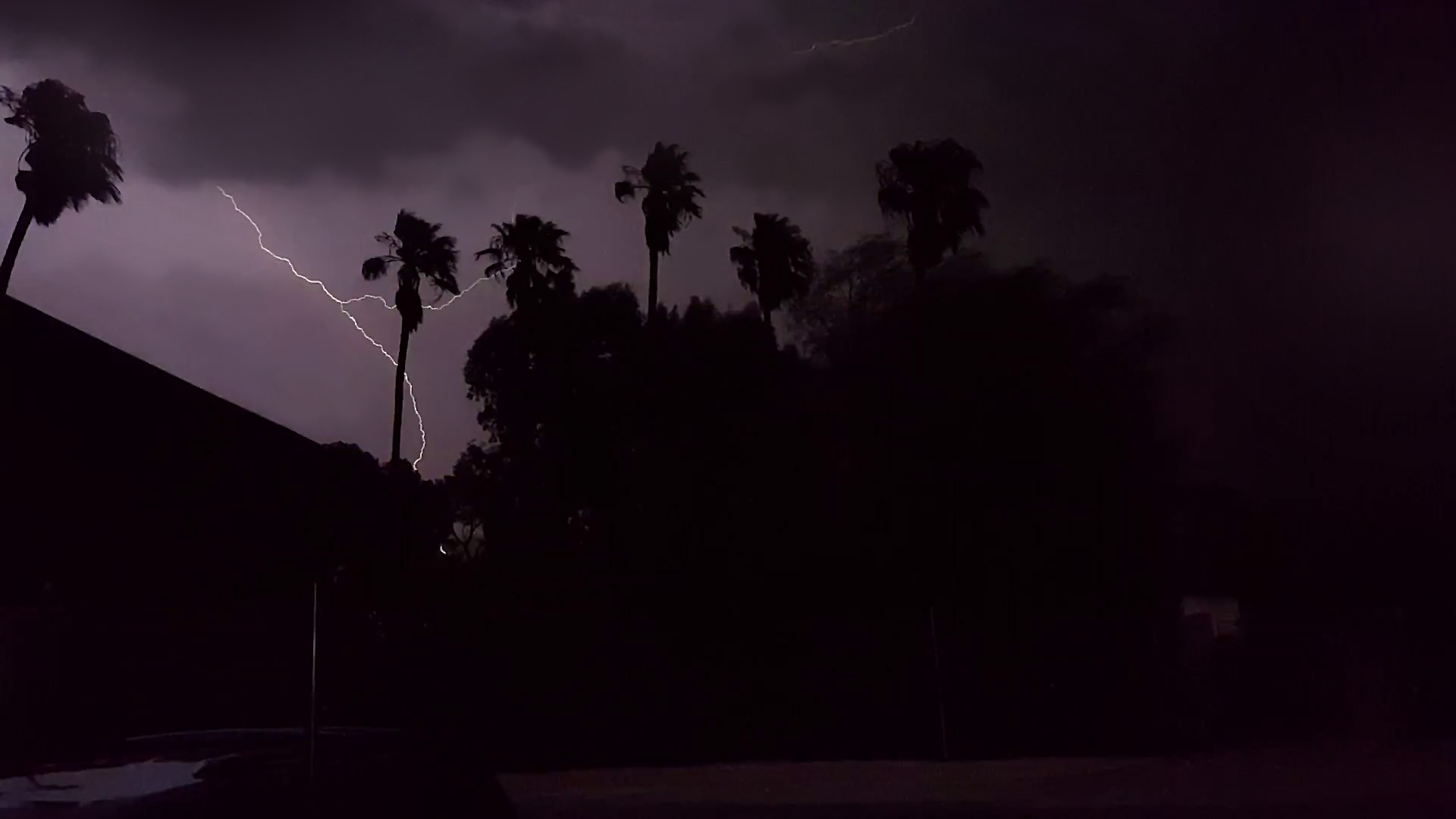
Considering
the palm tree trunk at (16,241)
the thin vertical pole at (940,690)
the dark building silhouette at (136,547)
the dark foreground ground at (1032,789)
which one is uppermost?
the palm tree trunk at (16,241)

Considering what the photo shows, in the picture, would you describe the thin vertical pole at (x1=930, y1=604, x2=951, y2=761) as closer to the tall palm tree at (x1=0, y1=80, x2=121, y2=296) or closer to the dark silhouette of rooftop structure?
the dark silhouette of rooftop structure

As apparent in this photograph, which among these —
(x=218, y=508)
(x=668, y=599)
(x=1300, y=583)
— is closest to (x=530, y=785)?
(x=668, y=599)

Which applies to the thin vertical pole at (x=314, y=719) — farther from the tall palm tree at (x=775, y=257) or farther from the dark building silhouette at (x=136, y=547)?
the tall palm tree at (x=775, y=257)

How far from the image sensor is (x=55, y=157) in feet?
94.9

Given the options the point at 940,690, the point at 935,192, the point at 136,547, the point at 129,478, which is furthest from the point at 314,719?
the point at 935,192

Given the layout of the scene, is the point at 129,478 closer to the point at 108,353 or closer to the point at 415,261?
the point at 108,353

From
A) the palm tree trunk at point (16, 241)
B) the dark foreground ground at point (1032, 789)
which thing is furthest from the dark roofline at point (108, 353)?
the palm tree trunk at point (16, 241)

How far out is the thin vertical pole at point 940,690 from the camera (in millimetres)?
15951

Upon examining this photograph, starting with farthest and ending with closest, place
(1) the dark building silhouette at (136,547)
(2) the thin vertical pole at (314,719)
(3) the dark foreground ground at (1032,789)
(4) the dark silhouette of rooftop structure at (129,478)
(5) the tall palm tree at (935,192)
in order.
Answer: (5) the tall palm tree at (935,192)
(4) the dark silhouette of rooftop structure at (129,478)
(1) the dark building silhouette at (136,547)
(3) the dark foreground ground at (1032,789)
(2) the thin vertical pole at (314,719)

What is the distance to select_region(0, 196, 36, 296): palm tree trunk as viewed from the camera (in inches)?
1126

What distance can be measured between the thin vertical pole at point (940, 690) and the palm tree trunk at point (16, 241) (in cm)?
2232

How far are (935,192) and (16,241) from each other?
2035cm

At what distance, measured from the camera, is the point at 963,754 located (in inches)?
642

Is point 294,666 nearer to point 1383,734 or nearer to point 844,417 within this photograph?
point 844,417
